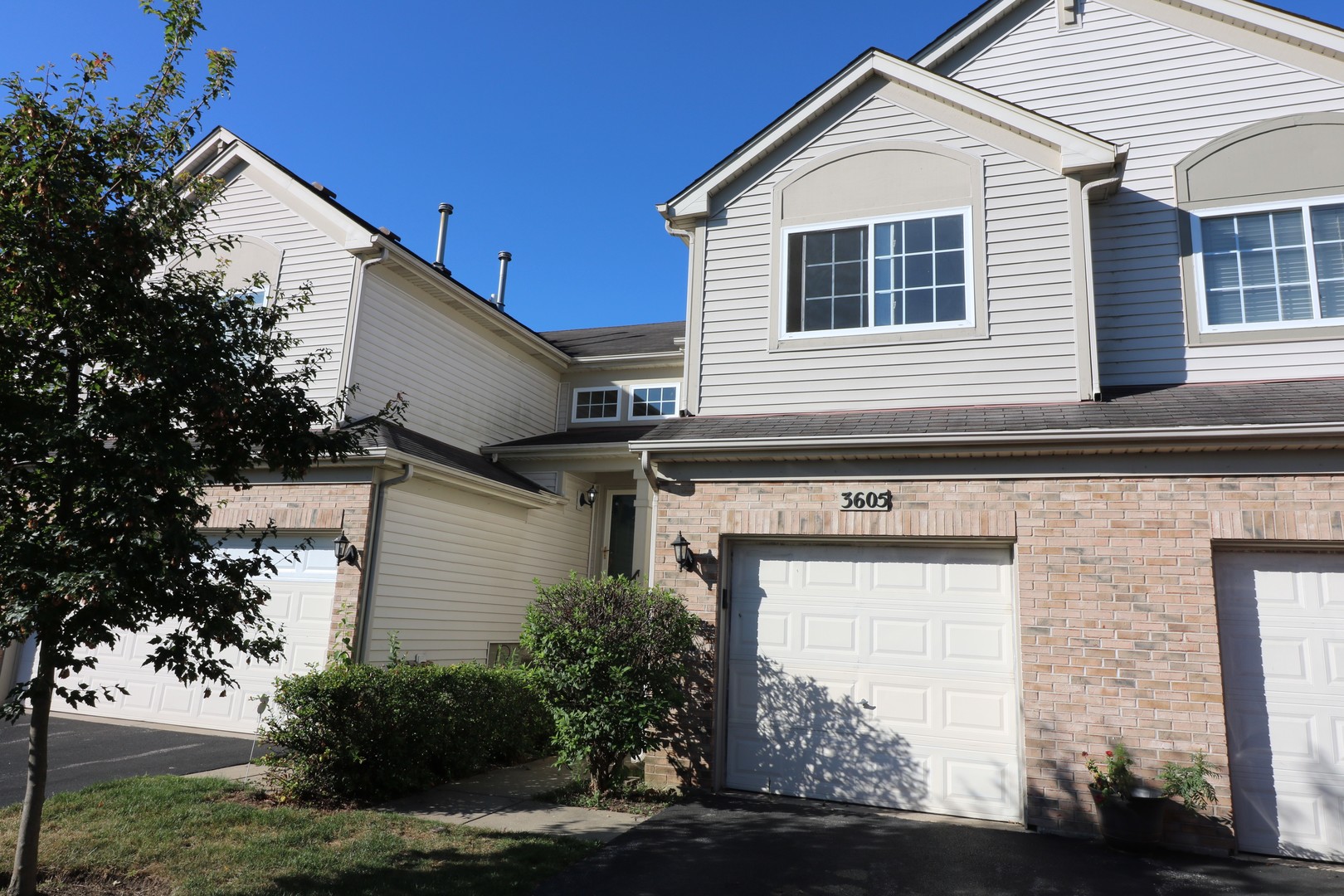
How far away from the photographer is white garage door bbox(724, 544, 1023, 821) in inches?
297

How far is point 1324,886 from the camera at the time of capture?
5977 millimetres

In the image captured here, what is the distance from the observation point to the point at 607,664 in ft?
24.9

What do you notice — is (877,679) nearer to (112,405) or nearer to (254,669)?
(112,405)

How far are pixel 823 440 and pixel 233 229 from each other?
10230 millimetres

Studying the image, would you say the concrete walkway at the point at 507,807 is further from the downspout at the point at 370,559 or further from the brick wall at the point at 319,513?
the brick wall at the point at 319,513

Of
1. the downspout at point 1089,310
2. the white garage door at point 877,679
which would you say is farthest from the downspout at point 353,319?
the downspout at point 1089,310

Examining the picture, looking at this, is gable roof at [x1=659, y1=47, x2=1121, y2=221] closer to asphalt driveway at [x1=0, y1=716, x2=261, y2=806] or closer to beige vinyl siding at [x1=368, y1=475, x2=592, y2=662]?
beige vinyl siding at [x1=368, y1=475, x2=592, y2=662]

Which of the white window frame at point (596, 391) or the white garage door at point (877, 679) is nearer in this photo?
the white garage door at point (877, 679)

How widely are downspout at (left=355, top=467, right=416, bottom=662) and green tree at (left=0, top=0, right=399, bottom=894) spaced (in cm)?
482

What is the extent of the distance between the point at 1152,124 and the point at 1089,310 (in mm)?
2802

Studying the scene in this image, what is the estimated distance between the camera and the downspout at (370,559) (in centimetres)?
1041

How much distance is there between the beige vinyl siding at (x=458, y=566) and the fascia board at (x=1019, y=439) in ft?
14.4

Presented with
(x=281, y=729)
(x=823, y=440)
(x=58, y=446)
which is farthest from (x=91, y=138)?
→ (x=823, y=440)

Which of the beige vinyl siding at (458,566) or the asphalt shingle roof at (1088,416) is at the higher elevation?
the asphalt shingle roof at (1088,416)
